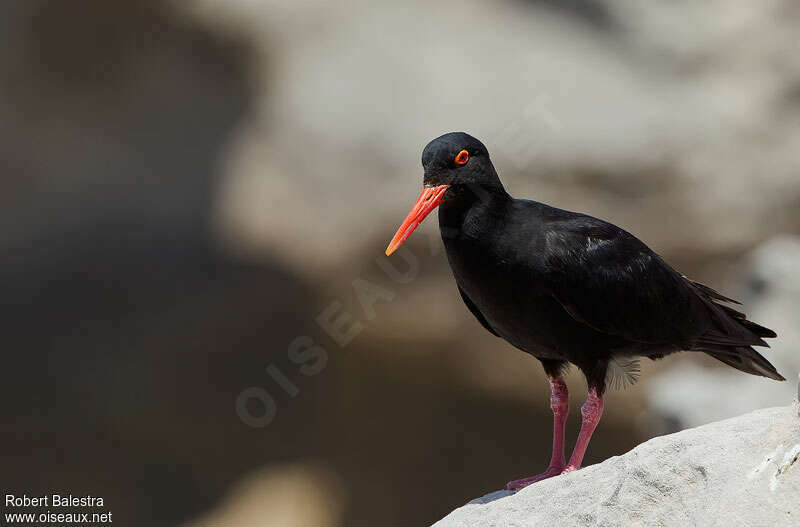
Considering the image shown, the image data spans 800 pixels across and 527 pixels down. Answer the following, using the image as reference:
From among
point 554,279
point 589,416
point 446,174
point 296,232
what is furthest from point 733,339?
point 296,232

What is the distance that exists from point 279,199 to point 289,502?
10.5 feet

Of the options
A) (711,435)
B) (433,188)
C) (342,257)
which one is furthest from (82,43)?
(711,435)

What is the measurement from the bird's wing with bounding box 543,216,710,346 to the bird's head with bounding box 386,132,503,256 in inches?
17.6

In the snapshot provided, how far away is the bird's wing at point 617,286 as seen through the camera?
427cm

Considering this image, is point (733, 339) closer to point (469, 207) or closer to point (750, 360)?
point (750, 360)

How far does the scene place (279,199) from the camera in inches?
392

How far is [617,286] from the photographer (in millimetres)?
4438

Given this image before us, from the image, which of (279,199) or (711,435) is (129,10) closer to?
(279,199)

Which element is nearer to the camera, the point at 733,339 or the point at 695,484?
the point at 695,484

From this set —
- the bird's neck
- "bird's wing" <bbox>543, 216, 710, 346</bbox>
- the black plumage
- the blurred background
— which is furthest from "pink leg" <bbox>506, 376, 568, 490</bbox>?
the blurred background

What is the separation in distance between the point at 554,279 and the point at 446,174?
0.70 metres

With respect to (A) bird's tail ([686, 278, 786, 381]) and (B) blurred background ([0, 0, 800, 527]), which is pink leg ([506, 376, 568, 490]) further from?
(B) blurred background ([0, 0, 800, 527])

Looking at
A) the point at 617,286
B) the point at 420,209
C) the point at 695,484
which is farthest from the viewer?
the point at 617,286

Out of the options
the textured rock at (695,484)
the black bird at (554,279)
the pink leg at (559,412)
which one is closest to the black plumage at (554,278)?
the black bird at (554,279)
